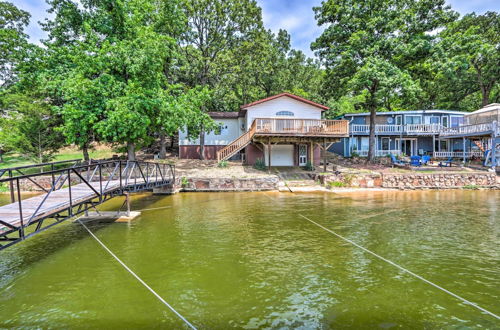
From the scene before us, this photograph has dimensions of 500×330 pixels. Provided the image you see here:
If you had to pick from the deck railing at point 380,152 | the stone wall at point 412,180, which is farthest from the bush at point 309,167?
the deck railing at point 380,152

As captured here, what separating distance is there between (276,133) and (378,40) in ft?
42.9

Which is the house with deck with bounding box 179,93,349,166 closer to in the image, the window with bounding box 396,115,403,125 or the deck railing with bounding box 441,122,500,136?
the window with bounding box 396,115,403,125

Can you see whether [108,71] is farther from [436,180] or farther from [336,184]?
[436,180]

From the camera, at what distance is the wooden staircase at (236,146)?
20953 millimetres

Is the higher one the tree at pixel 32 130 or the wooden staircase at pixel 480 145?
the tree at pixel 32 130

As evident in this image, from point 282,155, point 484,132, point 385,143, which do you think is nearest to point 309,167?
point 282,155

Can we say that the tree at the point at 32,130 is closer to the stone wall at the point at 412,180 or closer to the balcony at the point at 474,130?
the stone wall at the point at 412,180

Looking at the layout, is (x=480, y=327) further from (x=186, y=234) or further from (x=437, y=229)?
(x=186, y=234)

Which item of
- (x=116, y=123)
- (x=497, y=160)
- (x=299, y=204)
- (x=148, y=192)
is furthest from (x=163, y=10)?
(x=497, y=160)

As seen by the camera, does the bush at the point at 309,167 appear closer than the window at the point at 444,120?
Yes

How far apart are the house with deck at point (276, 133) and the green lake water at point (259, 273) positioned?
10.3m

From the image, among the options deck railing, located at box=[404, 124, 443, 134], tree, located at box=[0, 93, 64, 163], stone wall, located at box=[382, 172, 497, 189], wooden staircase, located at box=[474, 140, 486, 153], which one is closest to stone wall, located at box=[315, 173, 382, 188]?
stone wall, located at box=[382, 172, 497, 189]

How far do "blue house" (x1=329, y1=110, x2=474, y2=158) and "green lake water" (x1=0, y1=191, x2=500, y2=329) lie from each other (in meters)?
17.9

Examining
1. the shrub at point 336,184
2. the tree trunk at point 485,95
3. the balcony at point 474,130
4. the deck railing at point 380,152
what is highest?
the tree trunk at point 485,95
